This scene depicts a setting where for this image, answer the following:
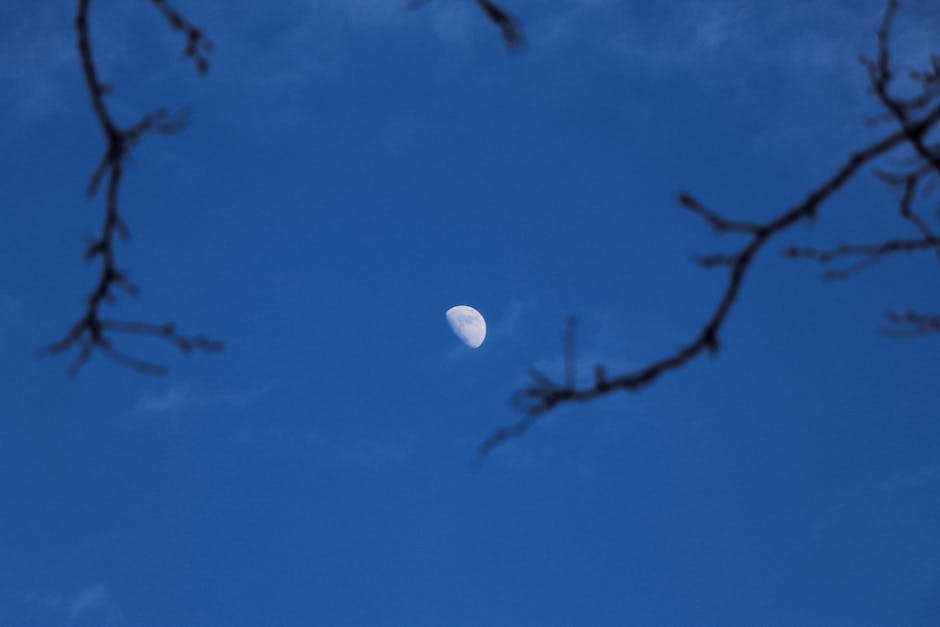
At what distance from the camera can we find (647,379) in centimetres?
326

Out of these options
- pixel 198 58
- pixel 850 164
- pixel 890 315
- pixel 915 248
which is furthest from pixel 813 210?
pixel 198 58

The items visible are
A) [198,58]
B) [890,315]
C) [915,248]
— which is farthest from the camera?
[890,315]

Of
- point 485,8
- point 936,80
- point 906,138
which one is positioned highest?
point 936,80

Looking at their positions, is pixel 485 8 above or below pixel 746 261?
above

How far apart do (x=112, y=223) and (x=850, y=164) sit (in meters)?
2.81

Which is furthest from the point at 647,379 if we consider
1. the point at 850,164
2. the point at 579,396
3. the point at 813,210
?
the point at 850,164

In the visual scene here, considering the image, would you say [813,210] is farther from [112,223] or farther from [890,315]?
[112,223]

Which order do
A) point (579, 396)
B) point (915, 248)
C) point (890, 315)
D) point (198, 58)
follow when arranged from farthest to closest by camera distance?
point (890, 315), point (915, 248), point (198, 58), point (579, 396)

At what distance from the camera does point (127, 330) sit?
3.30m

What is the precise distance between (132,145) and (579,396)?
72.9 inches

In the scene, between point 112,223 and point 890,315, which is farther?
point 890,315

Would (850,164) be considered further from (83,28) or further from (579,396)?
(83,28)

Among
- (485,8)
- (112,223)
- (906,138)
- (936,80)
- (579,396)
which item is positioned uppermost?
(936,80)

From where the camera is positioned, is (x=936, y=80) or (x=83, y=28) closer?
(x=83, y=28)
